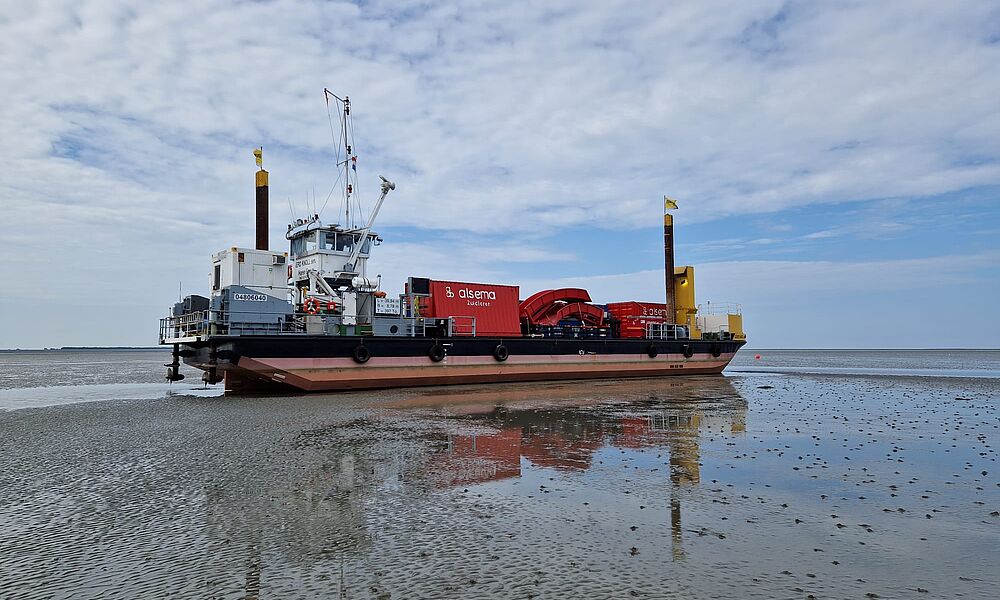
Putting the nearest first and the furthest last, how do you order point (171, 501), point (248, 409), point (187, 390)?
point (171, 501)
point (248, 409)
point (187, 390)

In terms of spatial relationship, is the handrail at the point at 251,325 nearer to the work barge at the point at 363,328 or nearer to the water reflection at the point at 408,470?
the work barge at the point at 363,328

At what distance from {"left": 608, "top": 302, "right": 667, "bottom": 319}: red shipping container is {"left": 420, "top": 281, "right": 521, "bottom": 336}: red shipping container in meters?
6.97

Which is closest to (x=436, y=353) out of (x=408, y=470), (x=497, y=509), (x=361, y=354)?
(x=361, y=354)

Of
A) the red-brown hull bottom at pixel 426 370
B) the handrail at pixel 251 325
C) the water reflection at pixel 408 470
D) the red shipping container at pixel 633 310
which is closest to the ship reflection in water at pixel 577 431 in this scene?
the water reflection at pixel 408 470

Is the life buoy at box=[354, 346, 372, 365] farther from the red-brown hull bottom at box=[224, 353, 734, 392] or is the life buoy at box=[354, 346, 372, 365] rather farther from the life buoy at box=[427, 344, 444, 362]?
Result: the life buoy at box=[427, 344, 444, 362]

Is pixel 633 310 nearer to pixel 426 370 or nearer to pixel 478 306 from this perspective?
pixel 478 306

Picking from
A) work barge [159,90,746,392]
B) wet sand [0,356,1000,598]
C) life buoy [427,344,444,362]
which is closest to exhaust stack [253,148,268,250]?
work barge [159,90,746,392]

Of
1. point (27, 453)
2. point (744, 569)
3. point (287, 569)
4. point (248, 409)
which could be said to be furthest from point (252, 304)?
point (744, 569)

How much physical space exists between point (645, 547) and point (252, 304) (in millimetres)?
16521

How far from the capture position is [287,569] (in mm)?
4402

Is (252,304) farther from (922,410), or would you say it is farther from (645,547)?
(922,410)

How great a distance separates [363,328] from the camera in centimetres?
2106

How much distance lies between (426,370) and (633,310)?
12910mm

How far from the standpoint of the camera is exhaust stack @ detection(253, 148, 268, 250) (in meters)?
24.1
